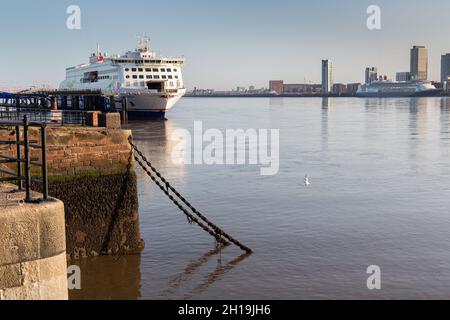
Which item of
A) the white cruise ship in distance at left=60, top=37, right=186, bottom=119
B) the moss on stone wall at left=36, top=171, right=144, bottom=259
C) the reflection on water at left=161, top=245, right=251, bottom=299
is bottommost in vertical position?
the reflection on water at left=161, top=245, right=251, bottom=299

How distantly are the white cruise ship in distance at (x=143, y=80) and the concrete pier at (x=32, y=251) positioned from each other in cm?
7054

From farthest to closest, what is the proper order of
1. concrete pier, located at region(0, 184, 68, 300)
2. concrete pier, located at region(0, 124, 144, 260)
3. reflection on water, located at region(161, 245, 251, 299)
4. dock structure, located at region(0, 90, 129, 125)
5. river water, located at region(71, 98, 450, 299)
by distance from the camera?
1. dock structure, located at region(0, 90, 129, 125)
2. concrete pier, located at region(0, 124, 144, 260)
3. river water, located at region(71, 98, 450, 299)
4. reflection on water, located at region(161, 245, 251, 299)
5. concrete pier, located at region(0, 184, 68, 300)

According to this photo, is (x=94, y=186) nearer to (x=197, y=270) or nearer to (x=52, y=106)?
(x=197, y=270)

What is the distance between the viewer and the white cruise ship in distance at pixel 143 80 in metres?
78.8

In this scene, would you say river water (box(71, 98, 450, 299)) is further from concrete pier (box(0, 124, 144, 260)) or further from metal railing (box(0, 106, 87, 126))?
metal railing (box(0, 106, 87, 126))

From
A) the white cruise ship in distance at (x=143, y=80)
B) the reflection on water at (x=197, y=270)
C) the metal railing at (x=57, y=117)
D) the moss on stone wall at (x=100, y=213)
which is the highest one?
the white cruise ship in distance at (x=143, y=80)

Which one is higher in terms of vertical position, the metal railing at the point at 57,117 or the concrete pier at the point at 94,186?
the metal railing at the point at 57,117

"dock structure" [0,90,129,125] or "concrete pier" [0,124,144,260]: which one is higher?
"dock structure" [0,90,129,125]

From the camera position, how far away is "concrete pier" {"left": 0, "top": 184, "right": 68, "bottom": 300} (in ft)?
24.0

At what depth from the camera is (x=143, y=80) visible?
270 ft

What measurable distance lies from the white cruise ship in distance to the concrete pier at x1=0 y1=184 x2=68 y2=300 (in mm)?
70538

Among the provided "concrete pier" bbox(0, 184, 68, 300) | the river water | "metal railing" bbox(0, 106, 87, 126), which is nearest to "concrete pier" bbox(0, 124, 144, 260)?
the river water

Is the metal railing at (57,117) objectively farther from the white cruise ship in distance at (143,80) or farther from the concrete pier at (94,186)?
the white cruise ship in distance at (143,80)

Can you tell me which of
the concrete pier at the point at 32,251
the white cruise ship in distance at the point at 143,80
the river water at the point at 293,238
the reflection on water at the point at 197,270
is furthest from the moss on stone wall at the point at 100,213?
the white cruise ship in distance at the point at 143,80
